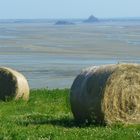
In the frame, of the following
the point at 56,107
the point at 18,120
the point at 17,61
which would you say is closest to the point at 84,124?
the point at 18,120

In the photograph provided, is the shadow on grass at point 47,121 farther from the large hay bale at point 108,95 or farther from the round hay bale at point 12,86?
the round hay bale at point 12,86

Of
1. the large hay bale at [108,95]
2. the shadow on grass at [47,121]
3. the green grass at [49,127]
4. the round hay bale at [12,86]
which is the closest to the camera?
the green grass at [49,127]

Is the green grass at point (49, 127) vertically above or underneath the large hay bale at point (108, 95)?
underneath

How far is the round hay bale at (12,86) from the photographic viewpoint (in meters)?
22.4

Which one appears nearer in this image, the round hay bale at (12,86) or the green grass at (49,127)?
the green grass at (49,127)

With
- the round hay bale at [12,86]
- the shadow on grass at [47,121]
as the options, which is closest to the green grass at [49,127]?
the shadow on grass at [47,121]

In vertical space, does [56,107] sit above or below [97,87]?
below

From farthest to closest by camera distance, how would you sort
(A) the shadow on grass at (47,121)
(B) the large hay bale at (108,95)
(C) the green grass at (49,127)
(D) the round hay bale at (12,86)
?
(D) the round hay bale at (12,86)
(A) the shadow on grass at (47,121)
(B) the large hay bale at (108,95)
(C) the green grass at (49,127)

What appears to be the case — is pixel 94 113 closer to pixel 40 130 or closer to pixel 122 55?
pixel 40 130

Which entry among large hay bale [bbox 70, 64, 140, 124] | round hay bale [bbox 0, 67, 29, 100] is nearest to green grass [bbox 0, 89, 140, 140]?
large hay bale [bbox 70, 64, 140, 124]

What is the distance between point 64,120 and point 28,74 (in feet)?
58.8

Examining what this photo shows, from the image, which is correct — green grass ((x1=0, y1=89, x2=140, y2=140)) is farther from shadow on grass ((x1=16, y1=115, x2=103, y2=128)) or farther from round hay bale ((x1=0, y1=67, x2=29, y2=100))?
round hay bale ((x1=0, y1=67, x2=29, y2=100))

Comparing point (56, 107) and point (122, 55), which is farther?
point (122, 55)

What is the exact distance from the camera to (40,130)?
1389cm
